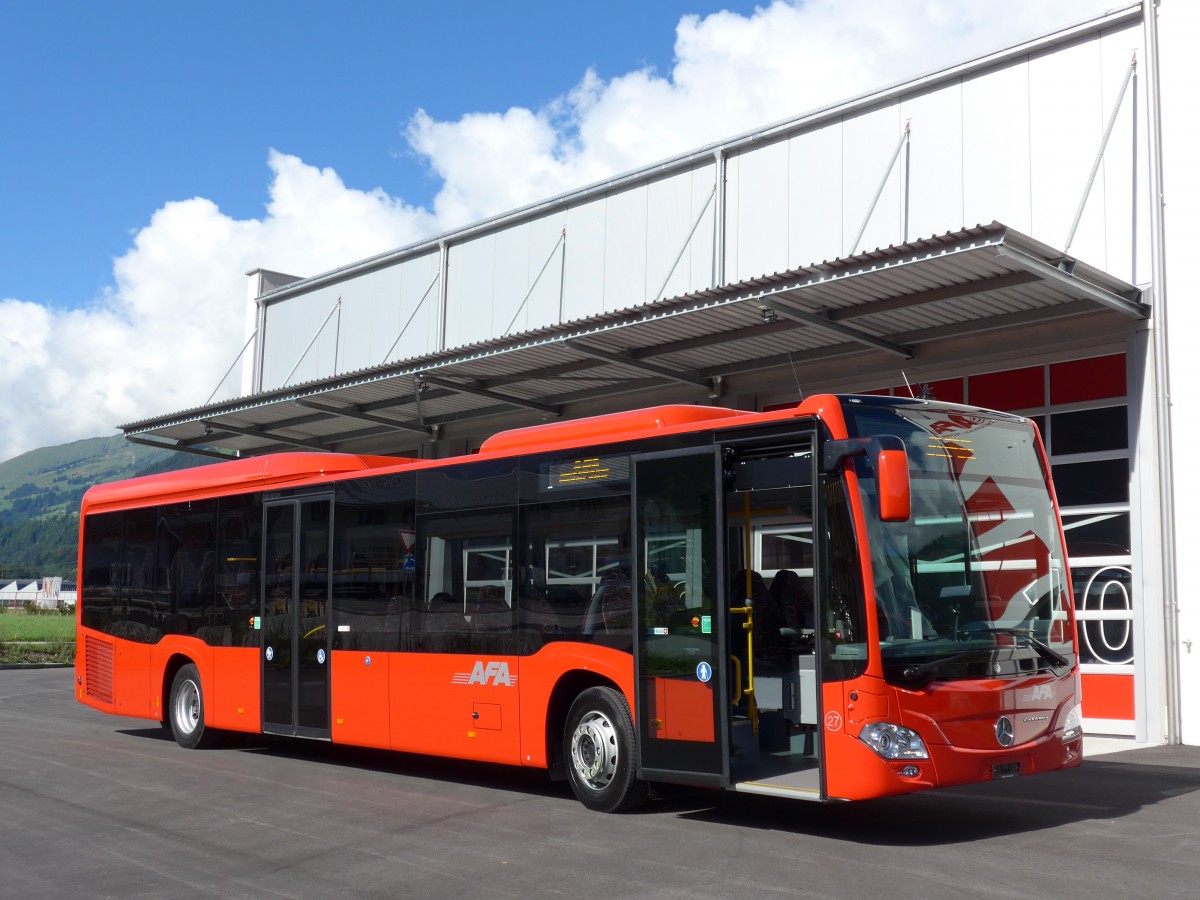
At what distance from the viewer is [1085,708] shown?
15.5 metres

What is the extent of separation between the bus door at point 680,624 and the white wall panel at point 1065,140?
832cm

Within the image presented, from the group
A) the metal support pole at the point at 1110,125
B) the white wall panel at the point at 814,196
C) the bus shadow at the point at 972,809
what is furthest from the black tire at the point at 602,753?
the white wall panel at the point at 814,196

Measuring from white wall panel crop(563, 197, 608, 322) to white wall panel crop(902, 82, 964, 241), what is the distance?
613 cm

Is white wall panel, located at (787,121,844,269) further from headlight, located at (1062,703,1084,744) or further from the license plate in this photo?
the license plate

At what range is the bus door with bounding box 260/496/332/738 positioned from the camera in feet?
42.9

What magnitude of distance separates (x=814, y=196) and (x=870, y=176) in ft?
3.21

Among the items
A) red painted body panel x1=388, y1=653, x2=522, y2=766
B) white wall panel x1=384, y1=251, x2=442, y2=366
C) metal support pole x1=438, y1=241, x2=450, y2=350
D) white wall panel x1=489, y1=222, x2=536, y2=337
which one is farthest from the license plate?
white wall panel x1=384, y1=251, x2=442, y2=366

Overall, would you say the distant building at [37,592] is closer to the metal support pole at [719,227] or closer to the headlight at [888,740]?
the metal support pole at [719,227]

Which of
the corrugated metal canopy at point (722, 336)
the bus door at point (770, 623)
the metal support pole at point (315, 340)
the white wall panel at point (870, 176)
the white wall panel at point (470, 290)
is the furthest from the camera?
the metal support pole at point (315, 340)

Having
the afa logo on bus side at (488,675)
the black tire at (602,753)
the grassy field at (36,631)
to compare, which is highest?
the afa logo on bus side at (488,675)

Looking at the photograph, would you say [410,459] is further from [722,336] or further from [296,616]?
[722,336]

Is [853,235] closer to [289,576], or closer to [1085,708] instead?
[1085,708]

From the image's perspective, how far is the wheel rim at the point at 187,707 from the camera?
14.9 metres

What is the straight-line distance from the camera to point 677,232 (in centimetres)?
2061
